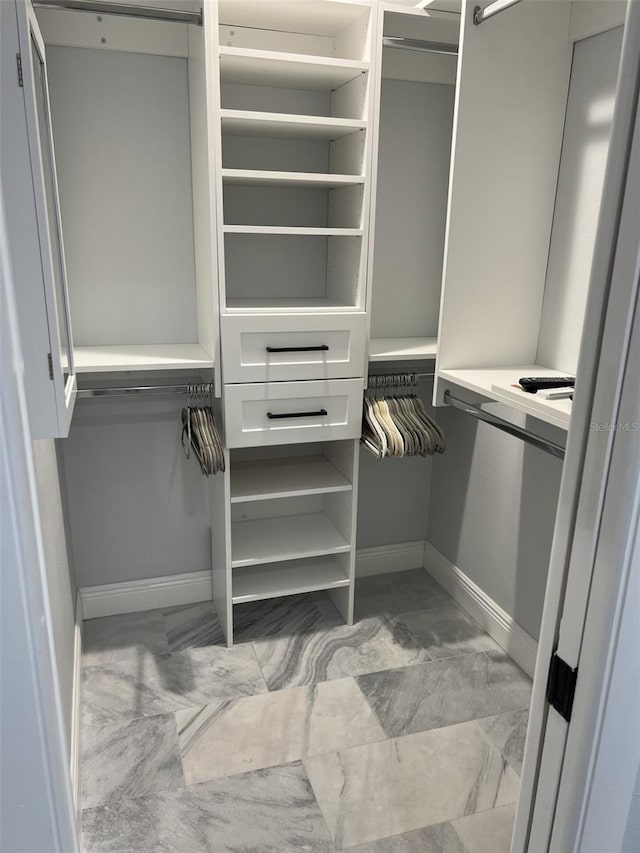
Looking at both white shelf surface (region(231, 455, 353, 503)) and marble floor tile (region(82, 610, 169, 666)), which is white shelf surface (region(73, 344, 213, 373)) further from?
marble floor tile (region(82, 610, 169, 666))

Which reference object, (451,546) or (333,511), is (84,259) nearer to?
(333,511)

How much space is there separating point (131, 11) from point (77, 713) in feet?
7.01

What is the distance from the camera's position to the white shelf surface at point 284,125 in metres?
1.96

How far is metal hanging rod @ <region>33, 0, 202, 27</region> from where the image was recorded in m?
1.86

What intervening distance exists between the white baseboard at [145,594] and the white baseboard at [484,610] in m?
1.02

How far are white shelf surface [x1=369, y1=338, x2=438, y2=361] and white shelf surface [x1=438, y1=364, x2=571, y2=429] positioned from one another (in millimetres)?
194

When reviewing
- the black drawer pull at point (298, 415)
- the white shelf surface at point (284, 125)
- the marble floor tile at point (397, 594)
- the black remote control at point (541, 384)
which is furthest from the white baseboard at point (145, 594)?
the white shelf surface at point (284, 125)

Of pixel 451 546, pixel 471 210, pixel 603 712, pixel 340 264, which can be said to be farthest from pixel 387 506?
pixel 603 712

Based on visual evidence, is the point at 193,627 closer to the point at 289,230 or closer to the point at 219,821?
the point at 219,821

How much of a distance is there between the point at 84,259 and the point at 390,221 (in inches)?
45.3

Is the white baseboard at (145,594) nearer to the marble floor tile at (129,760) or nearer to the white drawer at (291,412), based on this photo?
the marble floor tile at (129,760)

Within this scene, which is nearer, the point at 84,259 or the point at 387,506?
the point at 84,259

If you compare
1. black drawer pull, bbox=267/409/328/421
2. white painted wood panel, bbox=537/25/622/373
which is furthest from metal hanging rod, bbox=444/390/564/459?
black drawer pull, bbox=267/409/328/421

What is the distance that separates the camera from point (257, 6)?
1.98 meters
